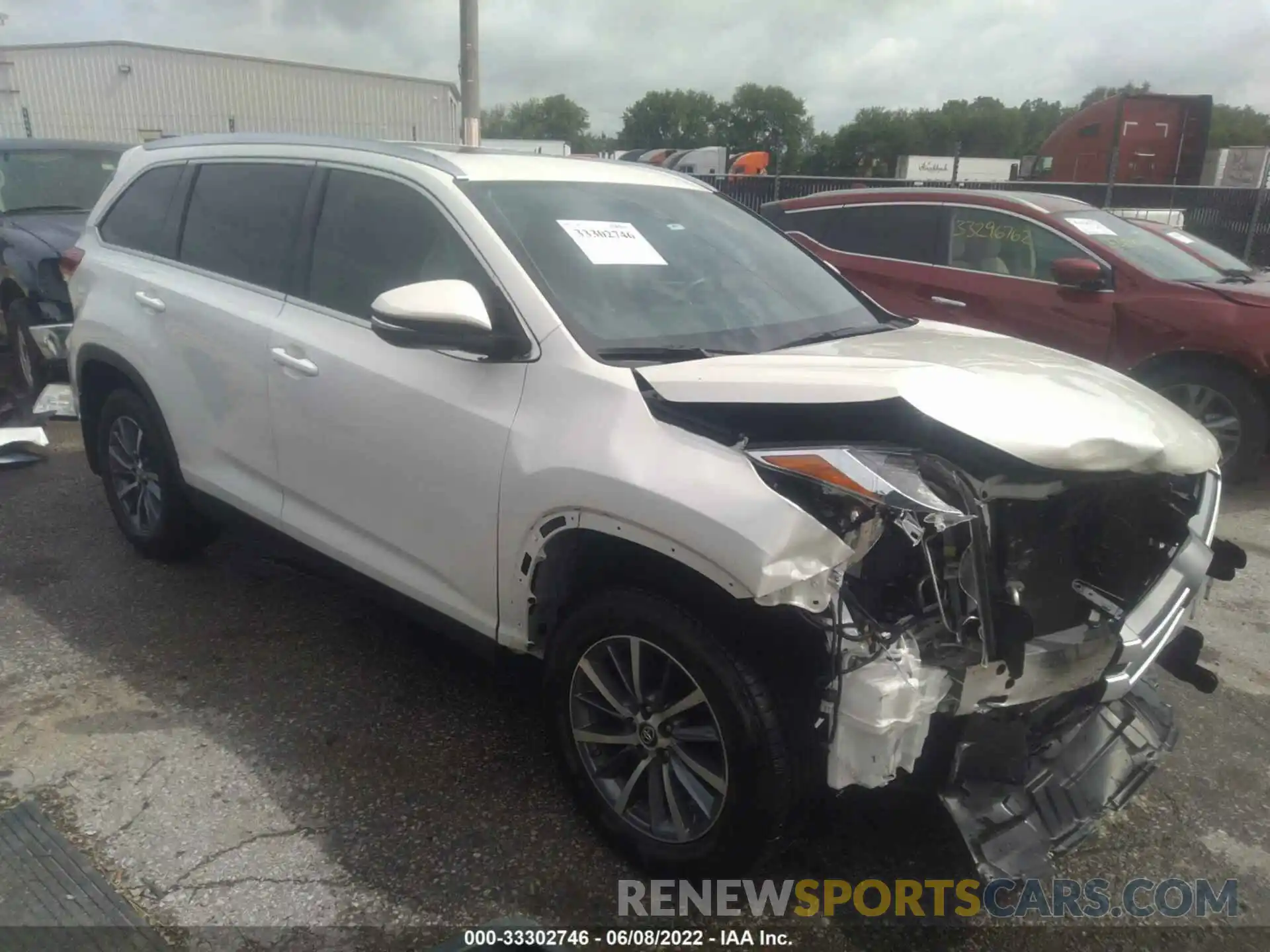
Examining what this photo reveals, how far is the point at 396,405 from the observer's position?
288cm

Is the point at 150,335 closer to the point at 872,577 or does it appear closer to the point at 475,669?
the point at 475,669

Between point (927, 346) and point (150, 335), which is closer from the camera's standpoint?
point (927, 346)

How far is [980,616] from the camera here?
216 cm

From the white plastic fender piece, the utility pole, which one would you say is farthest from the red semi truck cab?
the white plastic fender piece

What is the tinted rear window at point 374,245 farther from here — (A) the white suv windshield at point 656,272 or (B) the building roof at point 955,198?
(B) the building roof at point 955,198

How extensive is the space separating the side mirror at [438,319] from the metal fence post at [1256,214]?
15569 millimetres

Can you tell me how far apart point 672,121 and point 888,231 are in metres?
96.9

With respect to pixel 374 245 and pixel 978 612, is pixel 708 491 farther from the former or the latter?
pixel 374 245

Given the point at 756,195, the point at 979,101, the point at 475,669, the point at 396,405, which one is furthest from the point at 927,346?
the point at 979,101

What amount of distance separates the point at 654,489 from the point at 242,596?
104 inches

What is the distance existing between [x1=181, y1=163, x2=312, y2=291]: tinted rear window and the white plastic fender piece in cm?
245

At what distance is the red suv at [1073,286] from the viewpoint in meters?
5.93

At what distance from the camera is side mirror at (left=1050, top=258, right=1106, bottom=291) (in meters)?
6.18

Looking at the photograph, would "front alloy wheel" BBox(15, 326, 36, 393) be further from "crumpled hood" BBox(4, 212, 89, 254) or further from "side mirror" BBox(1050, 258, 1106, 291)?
"side mirror" BBox(1050, 258, 1106, 291)
